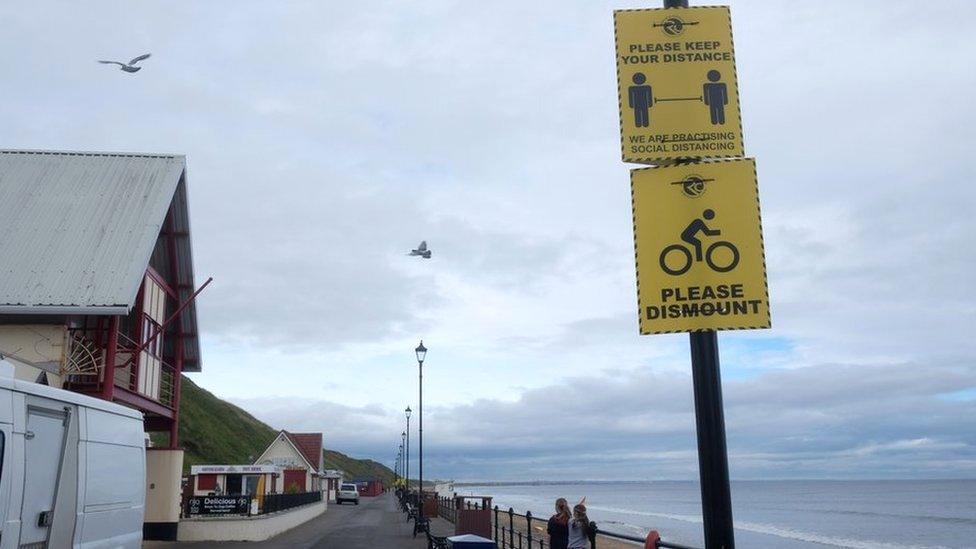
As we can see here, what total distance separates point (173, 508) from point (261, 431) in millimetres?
114790

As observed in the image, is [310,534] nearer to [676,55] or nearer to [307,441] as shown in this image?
[676,55]

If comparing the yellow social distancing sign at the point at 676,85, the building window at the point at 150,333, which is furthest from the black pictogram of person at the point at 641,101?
the building window at the point at 150,333

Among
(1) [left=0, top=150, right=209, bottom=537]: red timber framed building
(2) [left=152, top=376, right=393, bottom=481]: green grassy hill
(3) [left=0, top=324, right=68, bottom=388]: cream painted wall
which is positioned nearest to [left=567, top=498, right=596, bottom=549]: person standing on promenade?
(1) [left=0, top=150, right=209, bottom=537]: red timber framed building

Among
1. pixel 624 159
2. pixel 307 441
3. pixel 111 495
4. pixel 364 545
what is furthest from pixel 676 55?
pixel 307 441

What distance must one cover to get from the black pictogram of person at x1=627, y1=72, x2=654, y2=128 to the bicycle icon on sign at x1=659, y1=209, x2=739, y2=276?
65 centimetres

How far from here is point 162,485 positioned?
2384 centimetres

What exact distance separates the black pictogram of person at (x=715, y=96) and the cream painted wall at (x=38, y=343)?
16.3m

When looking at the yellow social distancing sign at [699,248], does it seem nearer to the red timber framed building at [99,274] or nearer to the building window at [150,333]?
the red timber framed building at [99,274]

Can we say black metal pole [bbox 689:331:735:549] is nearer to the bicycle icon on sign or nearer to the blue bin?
the bicycle icon on sign

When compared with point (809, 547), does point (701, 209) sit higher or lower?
higher

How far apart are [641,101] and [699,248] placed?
0.93 m

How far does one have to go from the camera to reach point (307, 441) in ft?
244

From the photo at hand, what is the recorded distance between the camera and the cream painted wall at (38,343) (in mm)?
17750

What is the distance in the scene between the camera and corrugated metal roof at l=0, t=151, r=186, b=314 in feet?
59.2
